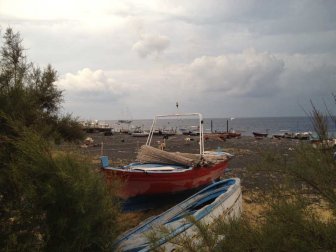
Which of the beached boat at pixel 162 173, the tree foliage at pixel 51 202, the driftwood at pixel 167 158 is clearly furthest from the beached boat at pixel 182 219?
the driftwood at pixel 167 158

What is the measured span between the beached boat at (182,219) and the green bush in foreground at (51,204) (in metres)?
0.81

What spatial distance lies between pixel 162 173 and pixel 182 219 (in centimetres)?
398

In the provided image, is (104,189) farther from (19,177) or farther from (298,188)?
(298,188)

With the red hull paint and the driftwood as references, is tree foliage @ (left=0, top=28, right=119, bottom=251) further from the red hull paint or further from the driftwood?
the driftwood

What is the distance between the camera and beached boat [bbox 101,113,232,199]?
10.8 meters

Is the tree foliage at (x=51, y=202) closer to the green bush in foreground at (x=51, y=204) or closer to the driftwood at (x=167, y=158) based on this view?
the green bush in foreground at (x=51, y=204)

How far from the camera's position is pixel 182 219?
6.94 m

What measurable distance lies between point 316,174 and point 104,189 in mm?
3374

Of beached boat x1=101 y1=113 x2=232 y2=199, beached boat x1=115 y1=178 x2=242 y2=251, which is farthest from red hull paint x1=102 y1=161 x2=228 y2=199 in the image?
beached boat x1=115 y1=178 x2=242 y2=251

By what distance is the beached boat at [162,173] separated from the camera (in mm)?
10789

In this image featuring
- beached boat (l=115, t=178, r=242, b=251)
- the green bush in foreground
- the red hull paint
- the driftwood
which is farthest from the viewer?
the driftwood

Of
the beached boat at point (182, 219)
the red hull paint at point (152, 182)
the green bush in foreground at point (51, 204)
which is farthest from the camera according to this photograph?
the red hull paint at point (152, 182)

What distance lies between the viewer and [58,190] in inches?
210

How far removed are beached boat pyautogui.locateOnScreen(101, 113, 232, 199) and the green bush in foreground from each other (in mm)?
3380
